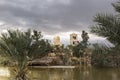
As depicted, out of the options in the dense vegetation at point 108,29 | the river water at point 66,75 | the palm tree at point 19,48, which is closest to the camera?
the dense vegetation at point 108,29

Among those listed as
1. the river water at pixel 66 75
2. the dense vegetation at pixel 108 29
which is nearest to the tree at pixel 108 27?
the dense vegetation at pixel 108 29

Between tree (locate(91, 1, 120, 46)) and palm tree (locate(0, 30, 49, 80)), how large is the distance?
31.0ft

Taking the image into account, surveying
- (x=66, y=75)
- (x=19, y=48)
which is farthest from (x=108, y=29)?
(x=66, y=75)

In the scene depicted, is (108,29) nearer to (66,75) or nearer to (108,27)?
(108,27)

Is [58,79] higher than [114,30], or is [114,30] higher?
[114,30]

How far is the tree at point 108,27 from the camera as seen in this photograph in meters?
9.62

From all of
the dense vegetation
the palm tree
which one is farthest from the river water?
the dense vegetation

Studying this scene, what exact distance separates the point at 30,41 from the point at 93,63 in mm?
27632

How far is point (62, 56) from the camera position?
46500 mm

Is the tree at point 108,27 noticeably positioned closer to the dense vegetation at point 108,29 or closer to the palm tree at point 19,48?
the dense vegetation at point 108,29

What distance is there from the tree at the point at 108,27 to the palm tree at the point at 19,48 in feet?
31.0

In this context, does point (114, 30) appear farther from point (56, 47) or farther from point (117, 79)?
point (56, 47)

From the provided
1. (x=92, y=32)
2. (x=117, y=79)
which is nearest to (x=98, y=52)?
(x=92, y=32)

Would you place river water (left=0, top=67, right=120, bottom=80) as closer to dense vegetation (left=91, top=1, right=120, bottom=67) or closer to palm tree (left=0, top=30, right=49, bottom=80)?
palm tree (left=0, top=30, right=49, bottom=80)
